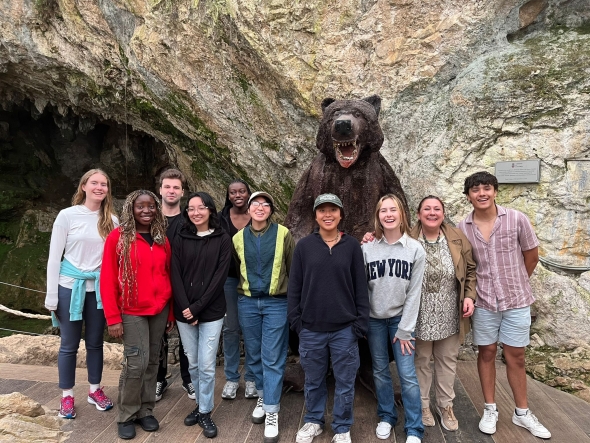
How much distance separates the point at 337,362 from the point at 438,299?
2.24 ft

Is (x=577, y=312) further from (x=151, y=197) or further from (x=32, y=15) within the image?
(x=32, y=15)

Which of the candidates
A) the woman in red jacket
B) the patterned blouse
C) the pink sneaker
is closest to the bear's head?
the patterned blouse

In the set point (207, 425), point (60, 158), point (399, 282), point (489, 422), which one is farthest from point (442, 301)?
point (60, 158)

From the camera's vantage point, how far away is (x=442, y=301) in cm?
241

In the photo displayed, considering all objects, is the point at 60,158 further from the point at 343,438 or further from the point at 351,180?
the point at 343,438

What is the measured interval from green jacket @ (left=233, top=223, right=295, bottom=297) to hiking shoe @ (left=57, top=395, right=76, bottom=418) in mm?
1303

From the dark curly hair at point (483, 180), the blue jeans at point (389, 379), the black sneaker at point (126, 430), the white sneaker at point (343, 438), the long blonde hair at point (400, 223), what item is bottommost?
the black sneaker at point (126, 430)

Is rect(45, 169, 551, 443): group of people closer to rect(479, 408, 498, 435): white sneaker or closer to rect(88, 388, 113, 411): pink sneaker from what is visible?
rect(479, 408, 498, 435): white sneaker

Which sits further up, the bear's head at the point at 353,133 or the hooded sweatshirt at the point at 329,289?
the bear's head at the point at 353,133

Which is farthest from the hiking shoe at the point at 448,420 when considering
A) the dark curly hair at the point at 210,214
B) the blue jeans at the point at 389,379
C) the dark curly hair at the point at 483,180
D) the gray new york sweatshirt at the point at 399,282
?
the dark curly hair at the point at 210,214

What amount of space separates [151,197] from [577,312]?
3.37m

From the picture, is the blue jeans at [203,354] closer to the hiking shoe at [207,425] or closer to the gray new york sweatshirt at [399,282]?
the hiking shoe at [207,425]

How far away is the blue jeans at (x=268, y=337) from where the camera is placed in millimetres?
2477

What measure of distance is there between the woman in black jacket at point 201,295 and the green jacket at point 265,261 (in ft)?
0.42
